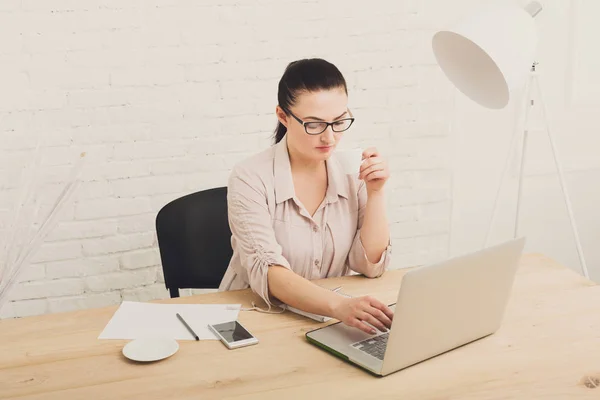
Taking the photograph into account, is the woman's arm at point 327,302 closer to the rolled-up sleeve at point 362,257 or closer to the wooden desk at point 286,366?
the wooden desk at point 286,366

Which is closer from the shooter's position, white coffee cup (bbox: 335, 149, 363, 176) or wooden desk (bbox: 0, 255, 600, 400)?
wooden desk (bbox: 0, 255, 600, 400)

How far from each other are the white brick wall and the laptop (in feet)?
4.52

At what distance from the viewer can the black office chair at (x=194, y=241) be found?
7.33ft

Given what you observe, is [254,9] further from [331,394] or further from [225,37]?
[331,394]

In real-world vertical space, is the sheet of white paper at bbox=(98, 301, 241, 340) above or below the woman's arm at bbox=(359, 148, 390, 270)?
below

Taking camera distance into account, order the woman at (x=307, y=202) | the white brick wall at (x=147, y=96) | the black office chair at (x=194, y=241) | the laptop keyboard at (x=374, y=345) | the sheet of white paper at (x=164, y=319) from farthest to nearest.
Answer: the white brick wall at (x=147, y=96), the black office chair at (x=194, y=241), the woman at (x=307, y=202), the sheet of white paper at (x=164, y=319), the laptop keyboard at (x=374, y=345)

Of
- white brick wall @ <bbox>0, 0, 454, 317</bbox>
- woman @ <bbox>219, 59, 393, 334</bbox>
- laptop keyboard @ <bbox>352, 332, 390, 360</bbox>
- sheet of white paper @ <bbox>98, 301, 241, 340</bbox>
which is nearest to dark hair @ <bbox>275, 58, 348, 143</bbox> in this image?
woman @ <bbox>219, 59, 393, 334</bbox>

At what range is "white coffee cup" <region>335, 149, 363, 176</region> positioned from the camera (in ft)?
5.80

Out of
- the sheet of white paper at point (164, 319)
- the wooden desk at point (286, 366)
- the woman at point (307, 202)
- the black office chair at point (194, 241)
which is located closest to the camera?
the wooden desk at point (286, 366)

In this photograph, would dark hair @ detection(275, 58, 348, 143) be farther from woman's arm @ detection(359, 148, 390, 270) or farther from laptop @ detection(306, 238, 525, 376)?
laptop @ detection(306, 238, 525, 376)

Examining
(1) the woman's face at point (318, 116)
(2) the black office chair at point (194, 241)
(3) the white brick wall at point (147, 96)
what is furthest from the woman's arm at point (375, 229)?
(3) the white brick wall at point (147, 96)

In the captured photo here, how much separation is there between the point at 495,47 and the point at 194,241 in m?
1.13

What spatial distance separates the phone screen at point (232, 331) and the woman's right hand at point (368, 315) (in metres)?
0.22

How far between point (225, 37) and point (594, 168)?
5.96 ft
